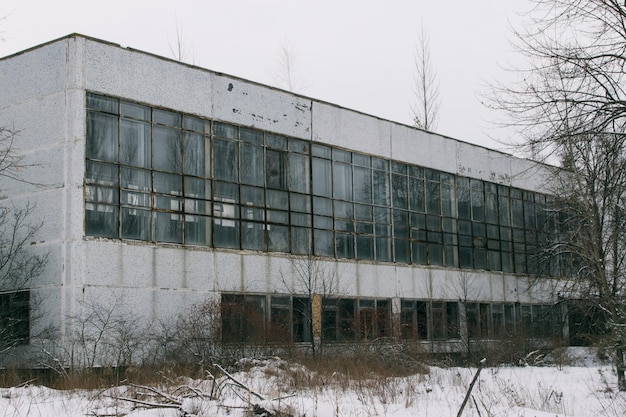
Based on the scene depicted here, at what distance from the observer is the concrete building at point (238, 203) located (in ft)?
80.7

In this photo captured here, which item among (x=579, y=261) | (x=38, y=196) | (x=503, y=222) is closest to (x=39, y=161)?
(x=38, y=196)

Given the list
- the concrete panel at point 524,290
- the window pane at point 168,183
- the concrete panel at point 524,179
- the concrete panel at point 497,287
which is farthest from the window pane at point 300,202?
the concrete panel at point 524,290

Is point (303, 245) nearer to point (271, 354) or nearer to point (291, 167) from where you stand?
point (291, 167)

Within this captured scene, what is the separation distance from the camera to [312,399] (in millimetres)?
15453

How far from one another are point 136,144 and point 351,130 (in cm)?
1037

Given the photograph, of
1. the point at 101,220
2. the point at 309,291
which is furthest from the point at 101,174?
the point at 309,291

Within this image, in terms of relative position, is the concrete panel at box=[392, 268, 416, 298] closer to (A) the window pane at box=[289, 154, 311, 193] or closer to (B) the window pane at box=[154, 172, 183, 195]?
(A) the window pane at box=[289, 154, 311, 193]

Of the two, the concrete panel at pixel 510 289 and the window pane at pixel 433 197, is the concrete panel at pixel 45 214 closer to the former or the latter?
the window pane at pixel 433 197

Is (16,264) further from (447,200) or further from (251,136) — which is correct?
(447,200)

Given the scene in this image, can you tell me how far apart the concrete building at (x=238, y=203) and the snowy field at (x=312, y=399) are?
4.82 metres

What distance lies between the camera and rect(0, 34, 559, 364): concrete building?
24.6m

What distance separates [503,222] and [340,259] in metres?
12.2

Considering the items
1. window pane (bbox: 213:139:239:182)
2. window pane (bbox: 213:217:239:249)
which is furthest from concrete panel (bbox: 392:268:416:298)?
window pane (bbox: 213:139:239:182)

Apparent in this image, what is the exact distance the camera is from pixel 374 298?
110 feet
